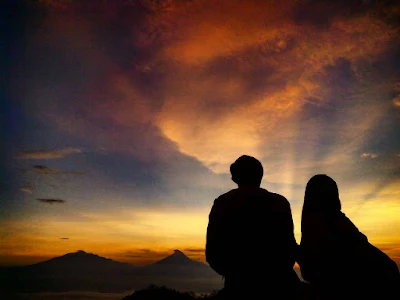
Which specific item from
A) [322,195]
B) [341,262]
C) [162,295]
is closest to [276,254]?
[341,262]

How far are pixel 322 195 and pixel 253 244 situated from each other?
2112 millimetres

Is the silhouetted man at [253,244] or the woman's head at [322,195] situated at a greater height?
the woman's head at [322,195]

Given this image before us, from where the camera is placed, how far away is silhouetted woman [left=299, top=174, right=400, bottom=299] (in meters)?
4.18

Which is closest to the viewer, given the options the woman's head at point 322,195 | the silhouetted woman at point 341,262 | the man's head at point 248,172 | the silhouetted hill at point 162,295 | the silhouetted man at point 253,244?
the silhouetted man at point 253,244

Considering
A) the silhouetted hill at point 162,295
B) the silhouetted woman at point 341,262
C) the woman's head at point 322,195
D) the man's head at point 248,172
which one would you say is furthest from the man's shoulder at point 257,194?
the silhouetted hill at point 162,295

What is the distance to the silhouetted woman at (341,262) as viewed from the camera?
4.18 meters

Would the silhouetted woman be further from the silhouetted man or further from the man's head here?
the man's head

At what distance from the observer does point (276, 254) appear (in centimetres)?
404

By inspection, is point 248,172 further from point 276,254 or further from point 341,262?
point 341,262

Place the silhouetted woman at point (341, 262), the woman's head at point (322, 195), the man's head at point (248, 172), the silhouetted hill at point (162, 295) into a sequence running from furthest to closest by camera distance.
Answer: the silhouetted hill at point (162, 295) < the woman's head at point (322, 195) < the man's head at point (248, 172) < the silhouetted woman at point (341, 262)

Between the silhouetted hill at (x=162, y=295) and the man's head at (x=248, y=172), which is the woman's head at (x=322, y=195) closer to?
the man's head at (x=248, y=172)

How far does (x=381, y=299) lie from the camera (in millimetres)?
4098

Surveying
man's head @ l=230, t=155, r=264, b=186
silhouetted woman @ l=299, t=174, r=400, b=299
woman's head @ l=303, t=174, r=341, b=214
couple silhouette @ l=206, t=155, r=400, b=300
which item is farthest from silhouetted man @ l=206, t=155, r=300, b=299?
woman's head @ l=303, t=174, r=341, b=214

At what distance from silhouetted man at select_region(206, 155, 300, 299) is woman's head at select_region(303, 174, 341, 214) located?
4.47 ft
